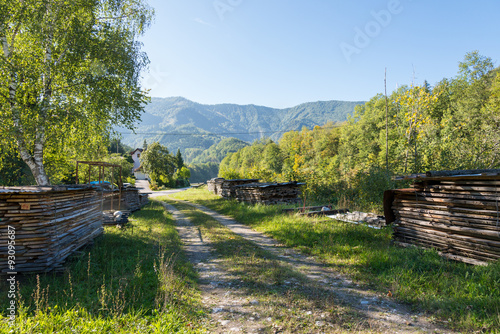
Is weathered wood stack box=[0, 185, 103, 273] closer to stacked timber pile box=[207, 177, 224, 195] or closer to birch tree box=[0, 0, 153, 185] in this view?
birch tree box=[0, 0, 153, 185]

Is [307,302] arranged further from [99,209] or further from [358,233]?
[99,209]

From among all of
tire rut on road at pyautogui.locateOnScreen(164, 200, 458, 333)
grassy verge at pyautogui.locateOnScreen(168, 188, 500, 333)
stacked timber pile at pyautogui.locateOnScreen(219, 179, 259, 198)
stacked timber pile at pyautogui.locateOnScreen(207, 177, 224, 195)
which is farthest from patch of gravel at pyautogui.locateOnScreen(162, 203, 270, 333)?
stacked timber pile at pyautogui.locateOnScreen(207, 177, 224, 195)

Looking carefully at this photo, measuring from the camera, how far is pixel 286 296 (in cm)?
461

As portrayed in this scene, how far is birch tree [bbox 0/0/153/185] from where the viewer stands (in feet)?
32.5

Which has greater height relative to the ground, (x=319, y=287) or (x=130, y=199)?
(x=130, y=199)

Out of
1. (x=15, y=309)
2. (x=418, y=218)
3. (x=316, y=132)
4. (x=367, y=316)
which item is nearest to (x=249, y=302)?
(x=367, y=316)

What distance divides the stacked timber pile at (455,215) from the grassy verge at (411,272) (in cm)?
45

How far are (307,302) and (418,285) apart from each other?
2425 mm

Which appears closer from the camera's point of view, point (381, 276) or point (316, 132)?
point (381, 276)

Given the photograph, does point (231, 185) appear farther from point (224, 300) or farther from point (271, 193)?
point (224, 300)

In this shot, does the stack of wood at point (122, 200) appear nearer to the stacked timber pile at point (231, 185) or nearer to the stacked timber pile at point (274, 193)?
the stacked timber pile at point (274, 193)

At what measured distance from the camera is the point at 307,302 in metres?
4.37

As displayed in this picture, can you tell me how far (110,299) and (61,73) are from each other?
11357 millimetres

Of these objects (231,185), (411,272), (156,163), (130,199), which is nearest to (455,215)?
(411,272)
